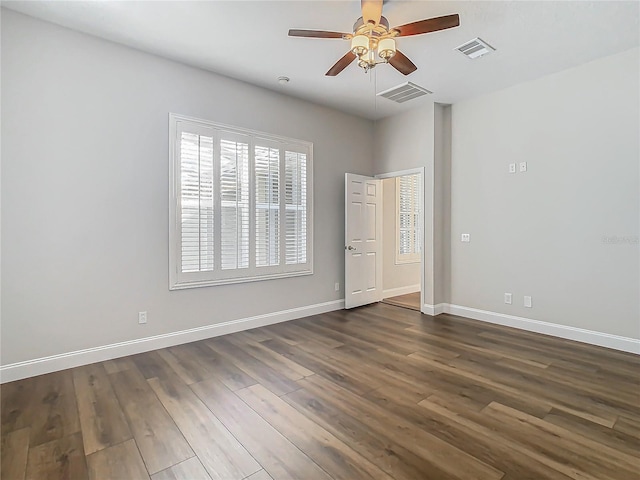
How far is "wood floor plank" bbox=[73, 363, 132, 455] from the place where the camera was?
6.56 ft

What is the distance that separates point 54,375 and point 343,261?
3.79 metres

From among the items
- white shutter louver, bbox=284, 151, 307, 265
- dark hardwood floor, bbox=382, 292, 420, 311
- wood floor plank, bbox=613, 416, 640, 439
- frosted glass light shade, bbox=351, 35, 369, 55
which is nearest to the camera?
wood floor plank, bbox=613, 416, 640, 439

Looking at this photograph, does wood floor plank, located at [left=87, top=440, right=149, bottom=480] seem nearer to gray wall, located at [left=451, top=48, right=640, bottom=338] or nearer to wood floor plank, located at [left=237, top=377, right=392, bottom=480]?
wood floor plank, located at [left=237, top=377, right=392, bottom=480]

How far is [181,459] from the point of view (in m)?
1.81

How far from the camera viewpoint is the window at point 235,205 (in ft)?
12.1

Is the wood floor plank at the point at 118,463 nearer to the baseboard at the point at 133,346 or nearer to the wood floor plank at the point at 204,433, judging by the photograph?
the wood floor plank at the point at 204,433

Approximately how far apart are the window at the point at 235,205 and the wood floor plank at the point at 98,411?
1.10 meters

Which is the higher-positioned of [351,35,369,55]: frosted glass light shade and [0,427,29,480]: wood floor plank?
[351,35,369,55]: frosted glass light shade

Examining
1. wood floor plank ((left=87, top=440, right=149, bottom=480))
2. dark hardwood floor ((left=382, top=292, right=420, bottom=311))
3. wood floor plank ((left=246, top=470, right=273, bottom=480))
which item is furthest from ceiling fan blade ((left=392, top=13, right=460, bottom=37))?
dark hardwood floor ((left=382, top=292, right=420, bottom=311))

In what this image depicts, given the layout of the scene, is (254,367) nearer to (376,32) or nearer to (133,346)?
(133,346)

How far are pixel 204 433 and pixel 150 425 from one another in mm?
397


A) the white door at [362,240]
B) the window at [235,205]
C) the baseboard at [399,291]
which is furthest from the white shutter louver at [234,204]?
the baseboard at [399,291]

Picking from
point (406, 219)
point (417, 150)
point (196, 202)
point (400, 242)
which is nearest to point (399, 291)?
point (400, 242)

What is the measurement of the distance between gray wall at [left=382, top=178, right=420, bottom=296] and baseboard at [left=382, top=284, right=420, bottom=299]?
0.04 meters
